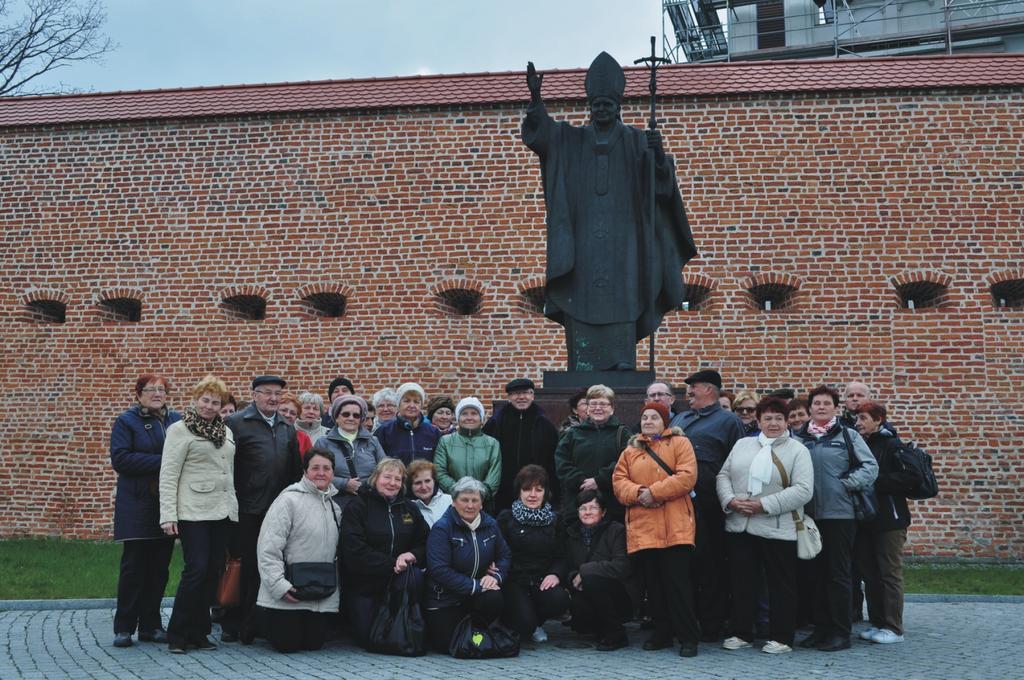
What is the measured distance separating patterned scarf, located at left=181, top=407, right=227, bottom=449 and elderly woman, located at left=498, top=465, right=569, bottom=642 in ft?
4.93

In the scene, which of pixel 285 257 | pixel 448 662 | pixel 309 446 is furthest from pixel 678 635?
pixel 285 257

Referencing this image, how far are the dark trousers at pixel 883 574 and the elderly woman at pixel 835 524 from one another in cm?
31

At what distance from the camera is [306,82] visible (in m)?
12.7

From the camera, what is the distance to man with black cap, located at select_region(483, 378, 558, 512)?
6.09 metres

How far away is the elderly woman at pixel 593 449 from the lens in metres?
5.56

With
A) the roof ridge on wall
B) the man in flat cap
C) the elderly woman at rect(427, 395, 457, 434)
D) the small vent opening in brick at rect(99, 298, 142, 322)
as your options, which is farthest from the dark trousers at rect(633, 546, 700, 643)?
the small vent opening in brick at rect(99, 298, 142, 322)

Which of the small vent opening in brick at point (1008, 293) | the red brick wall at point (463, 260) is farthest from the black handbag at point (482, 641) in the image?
the small vent opening in brick at point (1008, 293)

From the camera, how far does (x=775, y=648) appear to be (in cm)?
514

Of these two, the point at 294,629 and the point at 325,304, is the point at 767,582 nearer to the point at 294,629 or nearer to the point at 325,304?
the point at 294,629

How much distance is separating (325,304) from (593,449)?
24.5 feet

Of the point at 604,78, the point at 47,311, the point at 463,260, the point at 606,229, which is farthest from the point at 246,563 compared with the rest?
the point at 47,311

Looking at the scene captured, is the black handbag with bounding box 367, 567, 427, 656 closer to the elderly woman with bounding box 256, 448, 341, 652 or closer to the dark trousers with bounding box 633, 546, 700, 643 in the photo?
the elderly woman with bounding box 256, 448, 341, 652

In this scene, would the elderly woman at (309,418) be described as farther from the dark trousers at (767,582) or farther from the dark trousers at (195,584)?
the dark trousers at (767,582)

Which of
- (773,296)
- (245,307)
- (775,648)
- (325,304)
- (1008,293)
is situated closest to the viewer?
(775,648)
